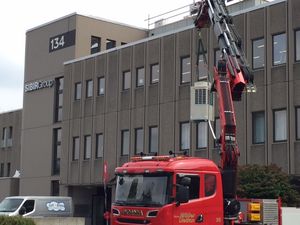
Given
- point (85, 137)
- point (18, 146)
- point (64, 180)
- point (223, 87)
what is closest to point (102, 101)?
point (85, 137)

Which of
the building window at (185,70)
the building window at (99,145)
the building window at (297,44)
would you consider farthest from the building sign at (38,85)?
the building window at (297,44)

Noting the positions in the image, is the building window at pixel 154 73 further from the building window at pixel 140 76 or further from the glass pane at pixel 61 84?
the glass pane at pixel 61 84

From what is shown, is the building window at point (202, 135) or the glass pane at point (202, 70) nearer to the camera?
the building window at point (202, 135)

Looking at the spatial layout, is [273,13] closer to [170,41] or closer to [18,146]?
[170,41]

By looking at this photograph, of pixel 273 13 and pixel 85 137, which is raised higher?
pixel 273 13

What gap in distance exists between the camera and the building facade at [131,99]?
29.9 meters

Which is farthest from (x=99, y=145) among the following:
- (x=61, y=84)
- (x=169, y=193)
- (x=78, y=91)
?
(x=169, y=193)

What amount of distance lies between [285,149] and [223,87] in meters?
11.5

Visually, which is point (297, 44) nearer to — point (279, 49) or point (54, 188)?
point (279, 49)

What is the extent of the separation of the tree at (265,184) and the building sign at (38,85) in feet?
80.3

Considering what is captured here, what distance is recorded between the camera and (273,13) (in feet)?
99.7

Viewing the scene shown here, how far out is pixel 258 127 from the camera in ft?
101

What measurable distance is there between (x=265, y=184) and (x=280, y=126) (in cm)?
622

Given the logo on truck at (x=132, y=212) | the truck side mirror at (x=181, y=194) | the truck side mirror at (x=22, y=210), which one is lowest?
the truck side mirror at (x=22, y=210)
